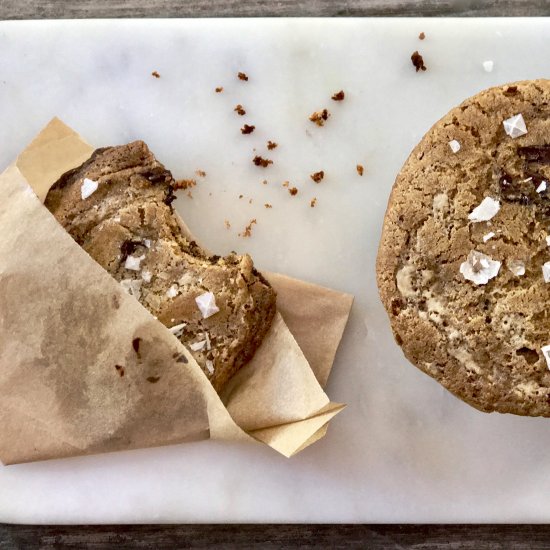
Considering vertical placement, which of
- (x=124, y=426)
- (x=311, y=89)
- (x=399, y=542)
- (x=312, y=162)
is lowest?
(x=399, y=542)

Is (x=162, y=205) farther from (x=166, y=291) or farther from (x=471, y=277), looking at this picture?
(x=471, y=277)

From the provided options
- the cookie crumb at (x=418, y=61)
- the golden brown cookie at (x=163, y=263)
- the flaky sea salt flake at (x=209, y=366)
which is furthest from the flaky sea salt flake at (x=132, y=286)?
the cookie crumb at (x=418, y=61)

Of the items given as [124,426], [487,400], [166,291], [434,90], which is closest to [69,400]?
[124,426]

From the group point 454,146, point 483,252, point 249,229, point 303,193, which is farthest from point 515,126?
point 249,229

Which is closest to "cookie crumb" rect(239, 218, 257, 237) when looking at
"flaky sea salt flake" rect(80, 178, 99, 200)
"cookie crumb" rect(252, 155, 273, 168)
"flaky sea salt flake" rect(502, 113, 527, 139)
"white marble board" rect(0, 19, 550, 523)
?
"white marble board" rect(0, 19, 550, 523)

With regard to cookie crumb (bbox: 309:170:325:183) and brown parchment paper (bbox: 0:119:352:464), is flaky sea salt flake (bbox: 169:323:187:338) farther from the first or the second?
cookie crumb (bbox: 309:170:325:183)

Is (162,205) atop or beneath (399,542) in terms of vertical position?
atop
